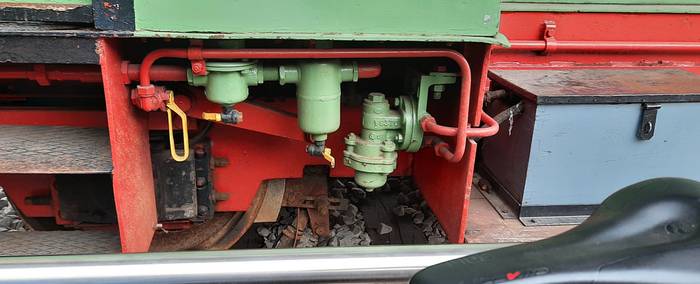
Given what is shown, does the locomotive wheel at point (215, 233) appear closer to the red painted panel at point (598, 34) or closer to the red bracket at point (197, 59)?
the red bracket at point (197, 59)

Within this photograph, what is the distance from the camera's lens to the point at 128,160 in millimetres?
1891

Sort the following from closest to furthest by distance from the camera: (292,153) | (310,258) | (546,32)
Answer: (310,258)
(292,153)
(546,32)

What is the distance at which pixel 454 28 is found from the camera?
5.88ft

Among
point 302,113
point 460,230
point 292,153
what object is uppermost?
point 302,113

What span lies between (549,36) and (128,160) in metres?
2.18

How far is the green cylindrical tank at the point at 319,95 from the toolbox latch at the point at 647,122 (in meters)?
1.35

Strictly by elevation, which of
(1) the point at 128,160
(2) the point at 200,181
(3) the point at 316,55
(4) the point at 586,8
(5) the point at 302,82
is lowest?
(2) the point at 200,181

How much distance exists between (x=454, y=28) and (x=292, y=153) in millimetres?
1073

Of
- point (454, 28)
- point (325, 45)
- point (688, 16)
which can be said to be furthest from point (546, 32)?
point (325, 45)

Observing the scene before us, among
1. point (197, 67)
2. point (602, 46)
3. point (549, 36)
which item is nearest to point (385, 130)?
point (197, 67)

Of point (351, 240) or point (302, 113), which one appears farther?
point (351, 240)

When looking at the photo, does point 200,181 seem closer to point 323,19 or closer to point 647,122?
point 323,19

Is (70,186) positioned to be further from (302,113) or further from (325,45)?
(325,45)

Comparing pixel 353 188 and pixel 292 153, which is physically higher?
pixel 292 153
